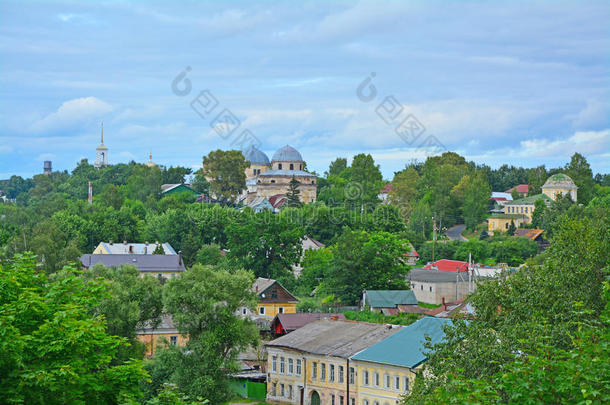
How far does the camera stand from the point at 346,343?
137ft

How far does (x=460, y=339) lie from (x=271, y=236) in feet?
165

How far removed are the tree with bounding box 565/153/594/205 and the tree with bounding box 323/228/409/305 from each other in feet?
170

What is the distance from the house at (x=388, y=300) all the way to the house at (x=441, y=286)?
4995mm

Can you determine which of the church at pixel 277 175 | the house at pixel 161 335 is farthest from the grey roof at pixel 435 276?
the church at pixel 277 175

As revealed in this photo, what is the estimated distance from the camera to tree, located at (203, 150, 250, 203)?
12631 centimetres

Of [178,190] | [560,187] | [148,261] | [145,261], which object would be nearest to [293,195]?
[178,190]

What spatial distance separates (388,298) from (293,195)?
51060 millimetres

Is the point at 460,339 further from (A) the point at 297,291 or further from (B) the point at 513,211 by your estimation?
(B) the point at 513,211

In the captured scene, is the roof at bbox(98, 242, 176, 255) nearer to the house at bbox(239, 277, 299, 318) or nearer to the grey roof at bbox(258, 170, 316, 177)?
the house at bbox(239, 277, 299, 318)

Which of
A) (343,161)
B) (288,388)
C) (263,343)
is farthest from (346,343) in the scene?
(343,161)

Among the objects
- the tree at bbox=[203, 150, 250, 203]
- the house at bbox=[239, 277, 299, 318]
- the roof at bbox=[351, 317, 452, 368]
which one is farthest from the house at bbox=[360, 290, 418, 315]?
the tree at bbox=[203, 150, 250, 203]

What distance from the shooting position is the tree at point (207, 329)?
39312 mm

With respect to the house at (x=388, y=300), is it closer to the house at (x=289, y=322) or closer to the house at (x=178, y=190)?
the house at (x=289, y=322)

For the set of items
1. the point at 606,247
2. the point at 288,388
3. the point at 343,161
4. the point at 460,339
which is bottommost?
the point at 288,388
